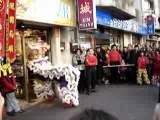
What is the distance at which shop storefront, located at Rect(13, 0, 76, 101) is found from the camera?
1067 centimetres

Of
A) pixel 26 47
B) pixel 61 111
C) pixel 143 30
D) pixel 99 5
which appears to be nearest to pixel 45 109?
pixel 61 111

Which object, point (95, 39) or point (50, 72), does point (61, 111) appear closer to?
point (50, 72)

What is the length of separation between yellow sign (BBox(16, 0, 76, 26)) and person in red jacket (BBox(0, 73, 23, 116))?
191 cm

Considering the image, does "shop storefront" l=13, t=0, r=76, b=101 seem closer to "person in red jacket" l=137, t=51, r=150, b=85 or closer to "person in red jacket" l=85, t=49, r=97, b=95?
"person in red jacket" l=85, t=49, r=97, b=95

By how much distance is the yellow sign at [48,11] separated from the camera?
10.2 meters

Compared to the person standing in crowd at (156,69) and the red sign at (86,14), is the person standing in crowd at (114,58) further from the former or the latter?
the red sign at (86,14)

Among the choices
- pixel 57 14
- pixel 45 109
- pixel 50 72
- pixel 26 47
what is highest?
pixel 57 14

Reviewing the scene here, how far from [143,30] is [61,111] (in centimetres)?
2175

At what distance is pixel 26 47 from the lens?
11062 millimetres

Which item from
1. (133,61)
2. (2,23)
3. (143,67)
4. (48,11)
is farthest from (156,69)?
(2,23)

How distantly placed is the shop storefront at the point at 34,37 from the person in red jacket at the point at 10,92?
5.38 ft

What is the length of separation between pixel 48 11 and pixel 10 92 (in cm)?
392

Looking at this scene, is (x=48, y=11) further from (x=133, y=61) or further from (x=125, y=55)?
(x=125, y=55)

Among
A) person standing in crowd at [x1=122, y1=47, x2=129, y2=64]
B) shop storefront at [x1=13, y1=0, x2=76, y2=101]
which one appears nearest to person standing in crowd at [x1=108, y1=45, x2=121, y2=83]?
person standing in crowd at [x1=122, y1=47, x2=129, y2=64]
